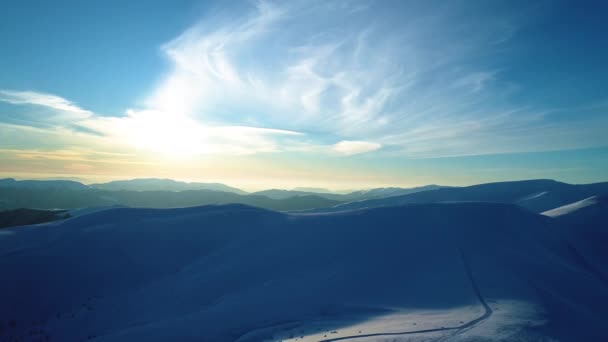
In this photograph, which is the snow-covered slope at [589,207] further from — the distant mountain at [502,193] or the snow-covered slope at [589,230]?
the distant mountain at [502,193]

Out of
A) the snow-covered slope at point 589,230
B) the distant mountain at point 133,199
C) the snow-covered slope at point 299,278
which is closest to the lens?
the snow-covered slope at point 299,278

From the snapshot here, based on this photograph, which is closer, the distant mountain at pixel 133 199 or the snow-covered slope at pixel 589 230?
the snow-covered slope at pixel 589 230

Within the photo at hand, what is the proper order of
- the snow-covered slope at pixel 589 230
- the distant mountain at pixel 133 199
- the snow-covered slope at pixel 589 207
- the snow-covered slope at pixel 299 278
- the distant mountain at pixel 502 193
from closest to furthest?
1. the snow-covered slope at pixel 299 278
2. the snow-covered slope at pixel 589 230
3. the snow-covered slope at pixel 589 207
4. the distant mountain at pixel 502 193
5. the distant mountain at pixel 133 199

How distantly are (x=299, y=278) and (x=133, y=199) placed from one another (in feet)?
471

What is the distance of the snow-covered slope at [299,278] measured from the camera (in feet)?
36.9

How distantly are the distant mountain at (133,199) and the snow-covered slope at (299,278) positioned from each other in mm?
94376

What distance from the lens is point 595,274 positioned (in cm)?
2095

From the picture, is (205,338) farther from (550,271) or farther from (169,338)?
(550,271)

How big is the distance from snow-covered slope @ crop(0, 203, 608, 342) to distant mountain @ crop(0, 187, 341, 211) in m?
94.4

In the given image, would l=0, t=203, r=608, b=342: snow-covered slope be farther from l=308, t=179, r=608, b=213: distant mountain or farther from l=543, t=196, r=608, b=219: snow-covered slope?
l=308, t=179, r=608, b=213: distant mountain

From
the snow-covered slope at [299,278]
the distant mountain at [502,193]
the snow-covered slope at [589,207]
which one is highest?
the distant mountain at [502,193]

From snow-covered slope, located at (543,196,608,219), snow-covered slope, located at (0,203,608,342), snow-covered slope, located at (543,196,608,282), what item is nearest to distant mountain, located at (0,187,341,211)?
snow-covered slope, located at (543,196,608,219)

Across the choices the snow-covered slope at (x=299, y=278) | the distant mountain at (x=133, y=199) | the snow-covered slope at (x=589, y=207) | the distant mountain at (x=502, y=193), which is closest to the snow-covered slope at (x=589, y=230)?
the snow-covered slope at (x=589, y=207)

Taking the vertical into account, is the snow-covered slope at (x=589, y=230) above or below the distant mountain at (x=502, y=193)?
below
